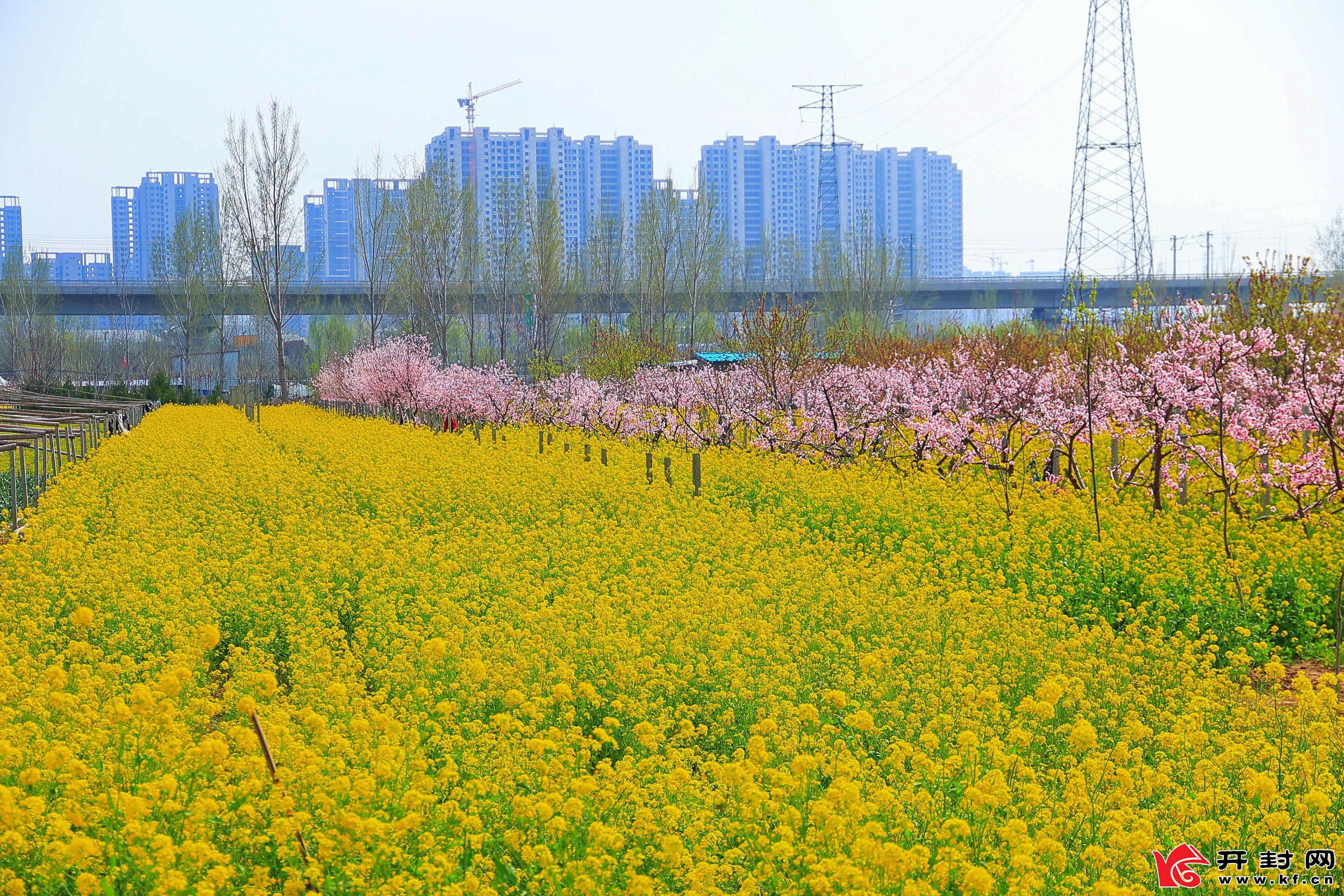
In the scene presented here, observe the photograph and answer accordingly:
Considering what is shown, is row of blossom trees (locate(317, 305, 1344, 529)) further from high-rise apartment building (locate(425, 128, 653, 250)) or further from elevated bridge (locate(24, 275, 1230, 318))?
high-rise apartment building (locate(425, 128, 653, 250))

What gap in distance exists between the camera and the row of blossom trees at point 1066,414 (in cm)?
973

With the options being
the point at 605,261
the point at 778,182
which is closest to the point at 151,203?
the point at 778,182

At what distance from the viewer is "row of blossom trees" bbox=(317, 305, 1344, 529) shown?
973cm

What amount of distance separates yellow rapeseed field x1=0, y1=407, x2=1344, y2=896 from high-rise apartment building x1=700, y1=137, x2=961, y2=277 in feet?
456

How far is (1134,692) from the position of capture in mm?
5352

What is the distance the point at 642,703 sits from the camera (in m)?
5.04

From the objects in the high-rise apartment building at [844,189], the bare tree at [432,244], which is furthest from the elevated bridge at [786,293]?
the high-rise apartment building at [844,189]

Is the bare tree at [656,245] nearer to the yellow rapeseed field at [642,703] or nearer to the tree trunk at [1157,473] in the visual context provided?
the tree trunk at [1157,473]

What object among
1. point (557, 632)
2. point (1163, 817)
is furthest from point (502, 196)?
point (1163, 817)

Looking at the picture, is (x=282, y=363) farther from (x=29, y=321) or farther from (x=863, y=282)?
(x=863, y=282)

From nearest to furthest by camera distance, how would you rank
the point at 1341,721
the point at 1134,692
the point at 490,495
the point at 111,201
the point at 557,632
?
the point at 1341,721
the point at 1134,692
the point at 557,632
the point at 490,495
the point at 111,201

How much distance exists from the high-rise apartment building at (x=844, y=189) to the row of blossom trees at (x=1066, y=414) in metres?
129

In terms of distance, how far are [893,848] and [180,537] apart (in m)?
7.40

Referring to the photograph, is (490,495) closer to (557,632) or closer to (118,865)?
(557,632)
